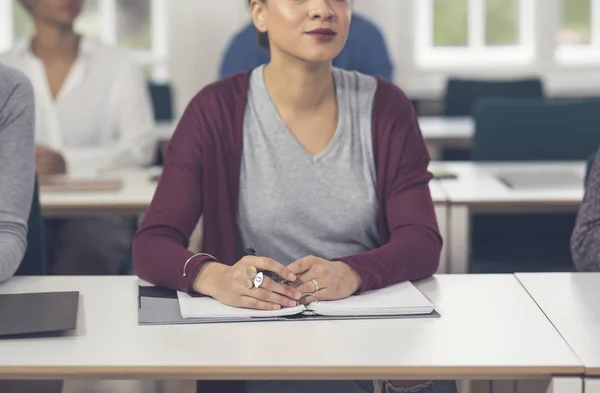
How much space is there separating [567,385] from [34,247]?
1170 millimetres

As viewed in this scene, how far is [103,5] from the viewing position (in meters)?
5.75

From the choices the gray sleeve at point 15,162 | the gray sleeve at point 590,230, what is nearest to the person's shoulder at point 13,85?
the gray sleeve at point 15,162

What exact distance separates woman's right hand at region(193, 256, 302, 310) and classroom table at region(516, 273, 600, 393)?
0.42 metres

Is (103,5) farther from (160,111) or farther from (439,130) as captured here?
(439,130)

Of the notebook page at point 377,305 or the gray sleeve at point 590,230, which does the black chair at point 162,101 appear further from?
the notebook page at point 377,305

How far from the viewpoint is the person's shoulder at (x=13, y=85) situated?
202 cm

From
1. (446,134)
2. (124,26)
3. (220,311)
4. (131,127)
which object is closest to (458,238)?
(220,311)

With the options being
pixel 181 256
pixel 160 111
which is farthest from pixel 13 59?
pixel 181 256

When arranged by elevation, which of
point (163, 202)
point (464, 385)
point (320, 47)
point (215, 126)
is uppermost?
point (320, 47)

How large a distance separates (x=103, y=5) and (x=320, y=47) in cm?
402

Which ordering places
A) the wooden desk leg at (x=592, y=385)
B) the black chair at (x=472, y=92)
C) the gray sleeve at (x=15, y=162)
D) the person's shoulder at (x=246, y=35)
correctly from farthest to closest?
the black chair at (x=472, y=92), the person's shoulder at (x=246, y=35), the gray sleeve at (x=15, y=162), the wooden desk leg at (x=592, y=385)

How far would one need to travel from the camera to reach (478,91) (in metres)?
5.11

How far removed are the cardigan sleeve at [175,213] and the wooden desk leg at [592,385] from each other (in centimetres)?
69

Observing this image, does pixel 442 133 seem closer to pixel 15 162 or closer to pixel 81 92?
pixel 81 92
